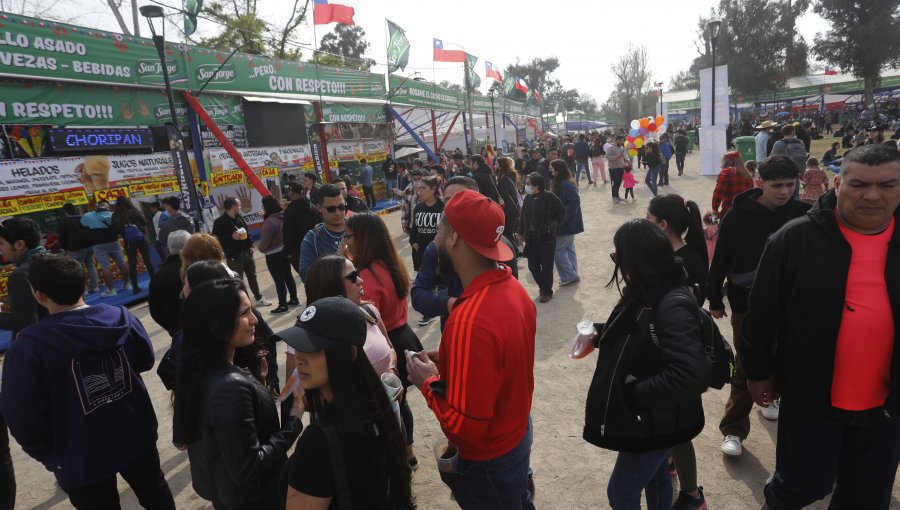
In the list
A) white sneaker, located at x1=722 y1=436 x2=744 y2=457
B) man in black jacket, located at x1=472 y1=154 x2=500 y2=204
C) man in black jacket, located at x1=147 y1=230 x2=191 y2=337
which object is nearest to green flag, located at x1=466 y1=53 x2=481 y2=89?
man in black jacket, located at x1=472 y1=154 x2=500 y2=204

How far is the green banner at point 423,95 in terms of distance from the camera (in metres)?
20.2

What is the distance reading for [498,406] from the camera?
6.23 feet

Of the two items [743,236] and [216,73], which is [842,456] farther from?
[216,73]

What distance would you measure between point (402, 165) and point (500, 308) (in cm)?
1694

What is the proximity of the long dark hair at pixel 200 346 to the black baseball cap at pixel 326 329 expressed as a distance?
18.5 inches

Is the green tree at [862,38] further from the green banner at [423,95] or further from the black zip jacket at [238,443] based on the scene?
the black zip jacket at [238,443]

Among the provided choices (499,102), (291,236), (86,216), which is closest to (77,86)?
(86,216)

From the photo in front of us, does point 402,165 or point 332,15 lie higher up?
point 332,15

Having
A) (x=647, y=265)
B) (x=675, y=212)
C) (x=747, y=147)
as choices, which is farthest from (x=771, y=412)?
(x=747, y=147)

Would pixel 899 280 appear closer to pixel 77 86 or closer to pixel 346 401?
pixel 346 401

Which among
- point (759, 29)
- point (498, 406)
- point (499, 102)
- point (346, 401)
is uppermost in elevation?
point (759, 29)

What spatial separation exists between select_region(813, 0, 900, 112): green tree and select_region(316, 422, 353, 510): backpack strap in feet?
159

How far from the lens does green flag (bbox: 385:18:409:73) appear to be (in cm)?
1909

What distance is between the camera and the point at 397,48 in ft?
63.7
